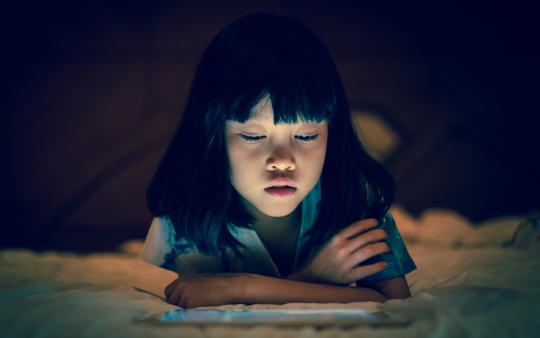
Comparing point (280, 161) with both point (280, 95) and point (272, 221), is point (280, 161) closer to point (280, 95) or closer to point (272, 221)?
point (280, 95)

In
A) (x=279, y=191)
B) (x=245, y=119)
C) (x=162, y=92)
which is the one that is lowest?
(x=279, y=191)

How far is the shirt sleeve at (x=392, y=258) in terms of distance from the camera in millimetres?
878

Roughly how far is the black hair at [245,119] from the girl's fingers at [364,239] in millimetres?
58

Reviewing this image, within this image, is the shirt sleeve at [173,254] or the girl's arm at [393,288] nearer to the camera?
the girl's arm at [393,288]

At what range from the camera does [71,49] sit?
1.70 metres

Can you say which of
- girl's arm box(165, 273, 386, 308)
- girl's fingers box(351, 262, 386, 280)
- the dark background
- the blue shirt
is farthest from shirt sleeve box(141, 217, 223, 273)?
the dark background

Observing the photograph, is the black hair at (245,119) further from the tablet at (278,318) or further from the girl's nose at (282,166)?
the tablet at (278,318)

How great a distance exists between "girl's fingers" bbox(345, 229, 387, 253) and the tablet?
201 mm

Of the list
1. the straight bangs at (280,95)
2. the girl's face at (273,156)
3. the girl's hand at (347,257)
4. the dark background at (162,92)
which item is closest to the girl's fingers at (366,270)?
the girl's hand at (347,257)

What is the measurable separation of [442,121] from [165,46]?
0.90m

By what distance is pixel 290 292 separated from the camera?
80cm

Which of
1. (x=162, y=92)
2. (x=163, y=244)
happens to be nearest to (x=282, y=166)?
(x=163, y=244)

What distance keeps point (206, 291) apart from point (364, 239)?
0.27 metres

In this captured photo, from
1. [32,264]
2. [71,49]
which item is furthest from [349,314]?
[71,49]
